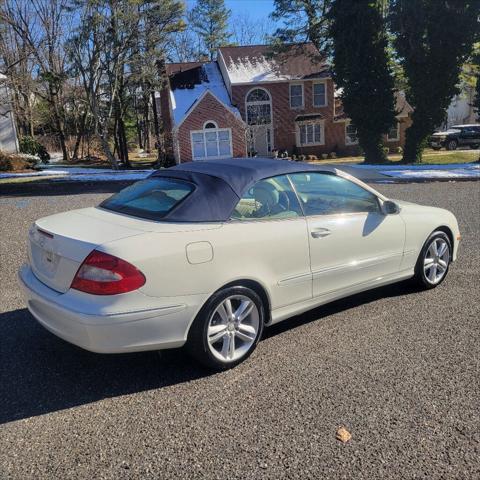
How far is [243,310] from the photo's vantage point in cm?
376

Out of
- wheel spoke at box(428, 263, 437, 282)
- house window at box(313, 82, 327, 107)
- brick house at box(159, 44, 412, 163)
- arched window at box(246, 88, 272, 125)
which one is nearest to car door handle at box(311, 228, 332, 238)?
→ wheel spoke at box(428, 263, 437, 282)

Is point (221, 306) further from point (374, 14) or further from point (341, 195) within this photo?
point (374, 14)

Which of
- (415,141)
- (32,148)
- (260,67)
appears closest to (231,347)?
(415,141)

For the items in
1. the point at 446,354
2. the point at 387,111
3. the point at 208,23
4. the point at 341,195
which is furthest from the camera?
the point at 208,23

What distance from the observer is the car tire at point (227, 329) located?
11.6 ft

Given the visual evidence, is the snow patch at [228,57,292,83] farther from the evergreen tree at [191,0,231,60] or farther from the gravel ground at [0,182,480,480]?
the gravel ground at [0,182,480,480]

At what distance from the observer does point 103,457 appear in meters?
2.75

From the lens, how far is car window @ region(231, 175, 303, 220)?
3919 millimetres

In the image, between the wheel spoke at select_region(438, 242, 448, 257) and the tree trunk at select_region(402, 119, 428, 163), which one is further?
the tree trunk at select_region(402, 119, 428, 163)

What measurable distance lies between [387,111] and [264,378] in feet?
81.5

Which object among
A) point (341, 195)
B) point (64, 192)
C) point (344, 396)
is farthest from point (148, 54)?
point (344, 396)

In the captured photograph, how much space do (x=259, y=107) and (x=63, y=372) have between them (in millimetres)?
36007

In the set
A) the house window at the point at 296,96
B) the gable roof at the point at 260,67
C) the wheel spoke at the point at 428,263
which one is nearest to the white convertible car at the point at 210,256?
the wheel spoke at the point at 428,263

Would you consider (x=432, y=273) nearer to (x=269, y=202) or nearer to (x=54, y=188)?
(x=269, y=202)
